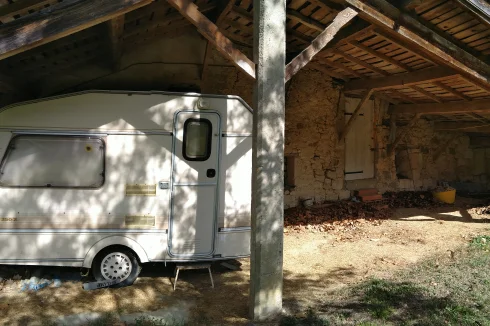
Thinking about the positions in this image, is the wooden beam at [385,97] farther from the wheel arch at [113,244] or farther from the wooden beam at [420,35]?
the wheel arch at [113,244]

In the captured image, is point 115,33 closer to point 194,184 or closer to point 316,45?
point 194,184

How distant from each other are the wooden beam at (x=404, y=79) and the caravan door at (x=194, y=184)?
4.35 meters

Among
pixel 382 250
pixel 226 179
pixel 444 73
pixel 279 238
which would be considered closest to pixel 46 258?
pixel 226 179

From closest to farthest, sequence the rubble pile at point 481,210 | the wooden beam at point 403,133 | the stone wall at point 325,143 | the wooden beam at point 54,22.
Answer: the wooden beam at point 54,22, the stone wall at point 325,143, the rubble pile at point 481,210, the wooden beam at point 403,133

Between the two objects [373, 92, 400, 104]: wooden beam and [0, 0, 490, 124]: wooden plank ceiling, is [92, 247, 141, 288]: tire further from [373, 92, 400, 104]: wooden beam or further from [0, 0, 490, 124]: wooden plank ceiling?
[373, 92, 400, 104]: wooden beam

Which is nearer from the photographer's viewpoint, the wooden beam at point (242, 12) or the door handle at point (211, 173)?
the door handle at point (211, 173)

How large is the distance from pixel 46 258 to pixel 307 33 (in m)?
5.83

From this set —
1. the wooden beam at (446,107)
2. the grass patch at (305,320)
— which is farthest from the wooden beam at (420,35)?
the grass patch at (305,320)

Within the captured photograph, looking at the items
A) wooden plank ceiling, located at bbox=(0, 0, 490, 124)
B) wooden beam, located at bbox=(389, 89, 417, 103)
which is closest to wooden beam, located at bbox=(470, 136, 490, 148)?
wooden beam, located at bbox=(389, 89, 417, 103)

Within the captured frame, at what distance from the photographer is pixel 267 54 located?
3951 mm

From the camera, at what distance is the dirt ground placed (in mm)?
4164

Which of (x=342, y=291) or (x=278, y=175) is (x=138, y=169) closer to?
(x=278, y=175)

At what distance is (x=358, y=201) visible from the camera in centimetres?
930

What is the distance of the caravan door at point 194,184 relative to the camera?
482 cm
